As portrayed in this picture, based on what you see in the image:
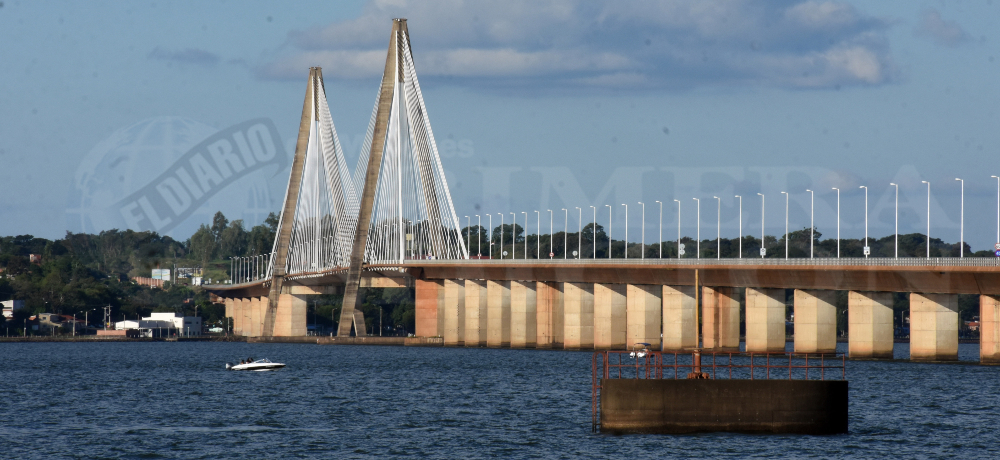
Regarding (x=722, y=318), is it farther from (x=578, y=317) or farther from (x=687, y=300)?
(x=578, y=317)

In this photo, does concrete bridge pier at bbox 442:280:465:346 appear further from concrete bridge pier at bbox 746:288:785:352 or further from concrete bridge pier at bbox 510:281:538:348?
concrete bridge pier at bbox 746:288:785:352

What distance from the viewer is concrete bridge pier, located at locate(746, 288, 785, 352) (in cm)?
10400

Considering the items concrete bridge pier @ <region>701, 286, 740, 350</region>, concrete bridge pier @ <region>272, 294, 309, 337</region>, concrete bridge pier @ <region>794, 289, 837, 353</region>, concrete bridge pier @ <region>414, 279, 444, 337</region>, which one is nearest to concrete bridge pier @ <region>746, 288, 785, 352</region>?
concrete bridge pier @ <region>794, 289, 837, 353</region>

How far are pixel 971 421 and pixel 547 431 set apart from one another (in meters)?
17.8

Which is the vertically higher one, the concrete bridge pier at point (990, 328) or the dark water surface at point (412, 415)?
the concrete bridge pier at point (990, 328)

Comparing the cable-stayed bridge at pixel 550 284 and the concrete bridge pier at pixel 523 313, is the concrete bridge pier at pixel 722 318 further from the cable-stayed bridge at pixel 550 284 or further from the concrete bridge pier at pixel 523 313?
the concrete bridge pier at pixel 523 313

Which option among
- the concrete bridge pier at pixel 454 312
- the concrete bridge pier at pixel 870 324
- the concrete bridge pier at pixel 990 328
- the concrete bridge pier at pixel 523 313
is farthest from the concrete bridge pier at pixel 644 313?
the concrete bridge pier at pixel 990 328

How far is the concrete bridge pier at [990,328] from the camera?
8788 cm

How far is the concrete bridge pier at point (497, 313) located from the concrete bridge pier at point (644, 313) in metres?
19.6

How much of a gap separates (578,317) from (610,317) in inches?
204

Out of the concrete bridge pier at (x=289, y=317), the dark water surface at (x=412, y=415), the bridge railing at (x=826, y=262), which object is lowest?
the dark water surface at (x=412, y=415)

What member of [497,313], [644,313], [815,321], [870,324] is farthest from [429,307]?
[870,324]

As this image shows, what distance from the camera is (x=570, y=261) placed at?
122688mm

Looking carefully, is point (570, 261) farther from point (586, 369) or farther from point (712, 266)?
point (586, 369)
